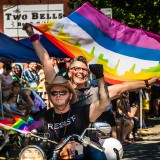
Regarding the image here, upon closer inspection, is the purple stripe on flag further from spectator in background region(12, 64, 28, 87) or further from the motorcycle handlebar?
spectator in background region(12, 64, 28, 87)

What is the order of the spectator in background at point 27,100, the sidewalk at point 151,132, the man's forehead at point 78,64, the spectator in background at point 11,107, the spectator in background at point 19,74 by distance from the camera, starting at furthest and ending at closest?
the sidewalk at point 151,132 → the spectator in background at point 19,74 → the spectator in background at point 27,100 → the spectator in background at point 11,107 → the man's forehead at point 78,64

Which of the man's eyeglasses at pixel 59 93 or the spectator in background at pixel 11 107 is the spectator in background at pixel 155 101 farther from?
the man's eyeglasses at pixel 59 93

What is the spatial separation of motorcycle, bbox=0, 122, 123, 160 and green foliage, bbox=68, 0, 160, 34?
55.1 feet

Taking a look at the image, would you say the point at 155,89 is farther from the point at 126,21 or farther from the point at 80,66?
the point at 80,66

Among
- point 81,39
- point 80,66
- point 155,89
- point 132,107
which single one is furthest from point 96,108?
point 155,89

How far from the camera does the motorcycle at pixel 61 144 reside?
4859 millimetres

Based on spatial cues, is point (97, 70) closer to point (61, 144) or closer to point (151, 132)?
point (61, 144)

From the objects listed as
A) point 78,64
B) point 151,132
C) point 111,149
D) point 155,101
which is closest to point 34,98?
point 151,132

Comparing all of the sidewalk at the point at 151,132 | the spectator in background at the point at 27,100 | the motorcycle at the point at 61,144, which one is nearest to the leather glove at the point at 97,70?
the motorcycle at the point at 61,144

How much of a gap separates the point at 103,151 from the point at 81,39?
5152mm

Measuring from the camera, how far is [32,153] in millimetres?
4852

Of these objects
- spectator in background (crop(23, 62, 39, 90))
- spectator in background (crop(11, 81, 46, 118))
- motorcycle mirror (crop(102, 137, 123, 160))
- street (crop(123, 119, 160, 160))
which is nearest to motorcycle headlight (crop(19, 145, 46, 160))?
motorcycle mirror (crop(102, 137, 123, 160))

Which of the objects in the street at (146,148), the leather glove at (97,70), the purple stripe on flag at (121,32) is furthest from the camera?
the street at (146,148)

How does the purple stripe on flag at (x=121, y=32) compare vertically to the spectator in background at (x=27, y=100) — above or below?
above
